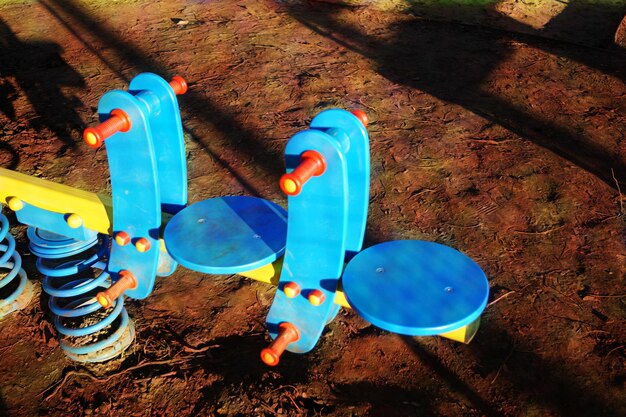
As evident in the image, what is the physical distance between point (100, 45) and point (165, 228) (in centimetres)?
473

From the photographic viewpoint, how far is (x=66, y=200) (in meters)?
2.42

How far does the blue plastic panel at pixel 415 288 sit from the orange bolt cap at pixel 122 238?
89cm

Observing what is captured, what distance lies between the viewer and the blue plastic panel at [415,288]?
1.69m

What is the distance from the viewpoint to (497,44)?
602cm

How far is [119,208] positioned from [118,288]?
0.30 m

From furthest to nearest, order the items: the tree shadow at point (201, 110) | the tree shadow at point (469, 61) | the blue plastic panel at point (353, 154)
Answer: the tree shadow at point (469, 61), the tree shadow at point (201, 110), the blue plastic panel at point (353, 154)

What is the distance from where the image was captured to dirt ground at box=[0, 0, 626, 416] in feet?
8.66

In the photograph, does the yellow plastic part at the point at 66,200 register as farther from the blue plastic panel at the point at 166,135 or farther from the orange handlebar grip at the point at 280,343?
the orange handlebar grip at the point at 280,343

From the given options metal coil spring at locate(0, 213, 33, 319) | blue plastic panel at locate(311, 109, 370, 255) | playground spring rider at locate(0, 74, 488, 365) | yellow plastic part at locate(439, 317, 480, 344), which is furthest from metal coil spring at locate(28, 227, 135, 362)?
yellow plastic part at locate(439, 317, 480, 344)

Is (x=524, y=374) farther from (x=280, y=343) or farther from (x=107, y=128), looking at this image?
(x=107, y=128)

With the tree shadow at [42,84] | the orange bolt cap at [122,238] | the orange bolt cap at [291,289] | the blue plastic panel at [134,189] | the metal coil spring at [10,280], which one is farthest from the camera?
the tree shadow at [42,84]

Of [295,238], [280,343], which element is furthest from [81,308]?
[295,238]

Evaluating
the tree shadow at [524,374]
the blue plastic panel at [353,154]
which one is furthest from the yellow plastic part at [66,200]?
the tree shadow at [524,374]

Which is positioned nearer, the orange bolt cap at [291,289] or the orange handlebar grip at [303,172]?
the orange handlebar grip at [303,172]
